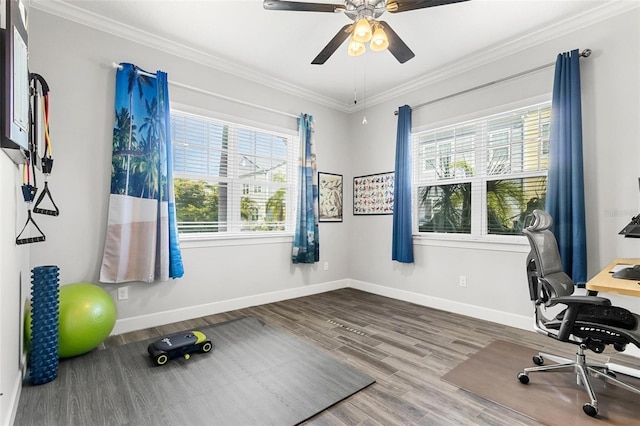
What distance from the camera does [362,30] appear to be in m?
2.11

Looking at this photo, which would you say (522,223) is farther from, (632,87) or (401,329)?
(401,329)

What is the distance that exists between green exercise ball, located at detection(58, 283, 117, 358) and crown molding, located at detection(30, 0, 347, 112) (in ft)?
7.67

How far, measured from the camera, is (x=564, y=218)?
8.93 ft

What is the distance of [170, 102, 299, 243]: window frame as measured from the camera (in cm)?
342

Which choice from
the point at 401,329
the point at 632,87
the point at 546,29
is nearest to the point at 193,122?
the point at 401,329

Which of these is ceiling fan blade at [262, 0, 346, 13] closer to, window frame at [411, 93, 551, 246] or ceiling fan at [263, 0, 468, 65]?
ceiling fan at [263, 0, 468, 65]

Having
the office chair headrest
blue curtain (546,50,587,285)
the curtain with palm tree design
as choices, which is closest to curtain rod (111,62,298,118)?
the curtain with palm tree design

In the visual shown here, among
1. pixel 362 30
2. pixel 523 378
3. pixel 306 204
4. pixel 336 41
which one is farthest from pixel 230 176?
pixel 523 378

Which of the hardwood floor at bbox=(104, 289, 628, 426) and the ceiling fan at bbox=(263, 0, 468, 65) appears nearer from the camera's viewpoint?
the hardwood floor at bbox=(104, 289, 628, 426)

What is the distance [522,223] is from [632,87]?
1.40 metres

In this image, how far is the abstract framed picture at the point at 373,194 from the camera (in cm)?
437

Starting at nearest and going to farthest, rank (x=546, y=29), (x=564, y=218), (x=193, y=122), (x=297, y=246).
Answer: (x=564, y=218), (x=546, y=29), (x=193, y=122), (x=297, y=246)

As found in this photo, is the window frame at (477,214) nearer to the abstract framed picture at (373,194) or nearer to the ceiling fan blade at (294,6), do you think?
the abstract framed picture at (373,194)

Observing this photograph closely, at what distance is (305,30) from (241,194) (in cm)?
196
